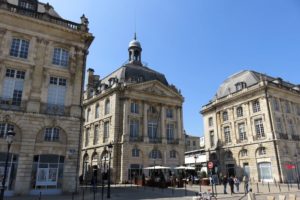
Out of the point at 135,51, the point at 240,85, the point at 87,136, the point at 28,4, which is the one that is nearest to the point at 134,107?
the point at 87,136

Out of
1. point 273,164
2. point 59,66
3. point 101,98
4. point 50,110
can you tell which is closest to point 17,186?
point 50,110

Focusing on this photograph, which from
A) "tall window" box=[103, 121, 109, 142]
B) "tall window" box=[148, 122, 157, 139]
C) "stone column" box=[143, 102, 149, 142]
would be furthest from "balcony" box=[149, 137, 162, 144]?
"tall window" box=[103, 121, 109, 142]

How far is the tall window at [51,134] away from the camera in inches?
849

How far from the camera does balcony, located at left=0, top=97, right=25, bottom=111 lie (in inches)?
807

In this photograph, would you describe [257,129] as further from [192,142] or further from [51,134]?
[192,142]

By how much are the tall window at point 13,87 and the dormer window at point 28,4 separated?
22.7ft

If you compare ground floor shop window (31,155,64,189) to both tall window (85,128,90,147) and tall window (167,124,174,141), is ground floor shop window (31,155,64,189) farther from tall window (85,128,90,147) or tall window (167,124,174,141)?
tall window (167,124,174,141)

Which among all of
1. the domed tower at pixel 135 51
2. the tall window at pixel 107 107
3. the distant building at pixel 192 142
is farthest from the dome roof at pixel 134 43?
the distant building at pixel 192 142

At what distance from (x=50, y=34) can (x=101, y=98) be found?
18.9 m

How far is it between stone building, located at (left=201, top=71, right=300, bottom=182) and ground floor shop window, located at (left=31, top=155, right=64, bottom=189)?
27.9 meters

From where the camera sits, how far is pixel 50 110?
873 inches

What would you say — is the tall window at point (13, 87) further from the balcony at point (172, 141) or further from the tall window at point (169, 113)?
the tall window at point (169, 113)

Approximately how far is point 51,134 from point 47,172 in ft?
10.3

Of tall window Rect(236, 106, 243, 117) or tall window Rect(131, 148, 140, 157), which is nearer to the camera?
tall window Rect(131, 148, 140, 157)
